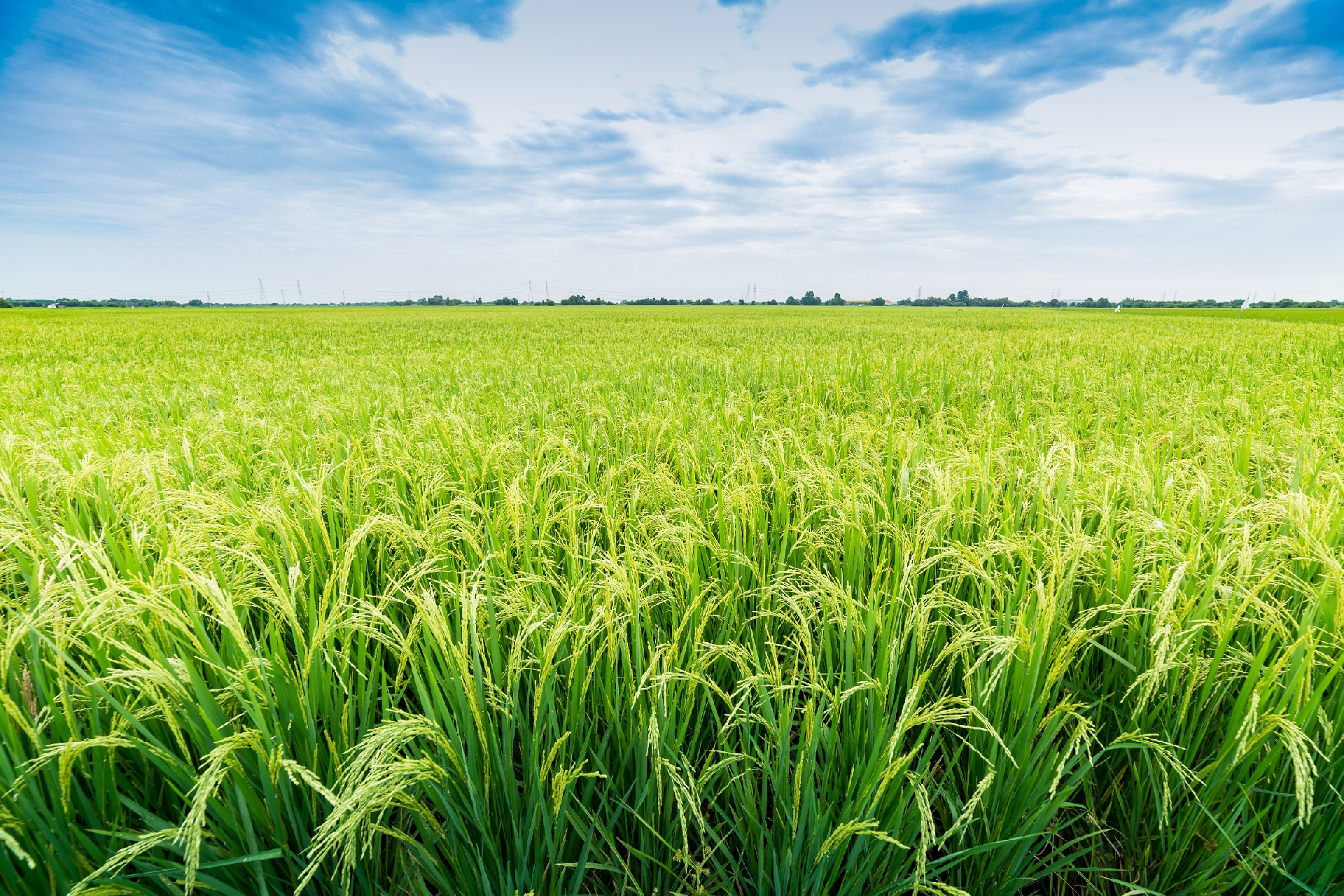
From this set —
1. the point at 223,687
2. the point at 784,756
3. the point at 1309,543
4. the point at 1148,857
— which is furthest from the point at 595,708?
the point at 1309,543

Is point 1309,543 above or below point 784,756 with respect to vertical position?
above

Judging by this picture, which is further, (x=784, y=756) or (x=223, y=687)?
(x=223, y=687)

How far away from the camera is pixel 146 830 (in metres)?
1.32

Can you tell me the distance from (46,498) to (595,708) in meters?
3.27

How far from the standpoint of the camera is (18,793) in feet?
3.71

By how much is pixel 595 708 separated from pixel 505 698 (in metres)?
0.27

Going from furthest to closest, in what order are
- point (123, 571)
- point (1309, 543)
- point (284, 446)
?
1. point (284, 446)
2. point (123, 571)
3. point (1309, 543)

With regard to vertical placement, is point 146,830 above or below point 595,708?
below

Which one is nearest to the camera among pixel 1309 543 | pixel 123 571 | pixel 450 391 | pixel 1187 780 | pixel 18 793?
pixel 18 793

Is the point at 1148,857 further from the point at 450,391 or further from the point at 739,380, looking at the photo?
the point at 450,391

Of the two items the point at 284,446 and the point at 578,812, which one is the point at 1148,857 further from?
the point at 284,446

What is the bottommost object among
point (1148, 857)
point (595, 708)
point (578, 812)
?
point (1148, 857)

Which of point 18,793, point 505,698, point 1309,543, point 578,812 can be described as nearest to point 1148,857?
point 1309,543

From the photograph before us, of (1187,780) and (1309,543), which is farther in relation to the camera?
(1309,543)
